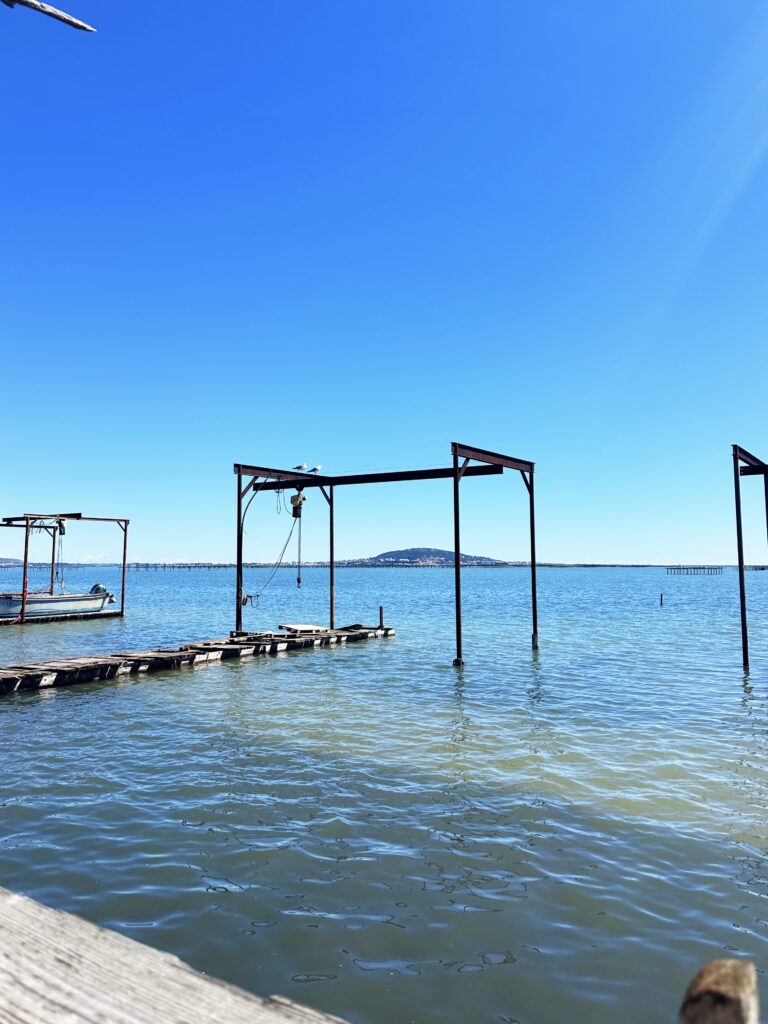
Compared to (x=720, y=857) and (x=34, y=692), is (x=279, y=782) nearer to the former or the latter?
(x=720, y=857)

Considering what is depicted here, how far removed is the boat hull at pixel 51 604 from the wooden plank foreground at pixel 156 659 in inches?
719

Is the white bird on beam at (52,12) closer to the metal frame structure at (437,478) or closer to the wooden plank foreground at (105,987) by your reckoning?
the wooden plank foreground at (105,987)

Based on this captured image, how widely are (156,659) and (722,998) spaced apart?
20816 mm

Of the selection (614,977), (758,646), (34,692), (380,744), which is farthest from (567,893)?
(758,646)

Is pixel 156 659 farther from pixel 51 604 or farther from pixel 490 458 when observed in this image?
pixel 51 604

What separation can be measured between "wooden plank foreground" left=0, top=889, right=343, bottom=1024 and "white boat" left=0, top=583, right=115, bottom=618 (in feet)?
133

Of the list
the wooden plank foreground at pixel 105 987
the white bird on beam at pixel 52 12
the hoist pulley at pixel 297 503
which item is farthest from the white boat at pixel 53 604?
the wooden plank foreground at pixel 105 987

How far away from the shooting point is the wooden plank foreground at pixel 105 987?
229cm

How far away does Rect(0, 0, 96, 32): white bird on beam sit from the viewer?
5559 millimetres

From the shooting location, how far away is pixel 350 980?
5031 mm

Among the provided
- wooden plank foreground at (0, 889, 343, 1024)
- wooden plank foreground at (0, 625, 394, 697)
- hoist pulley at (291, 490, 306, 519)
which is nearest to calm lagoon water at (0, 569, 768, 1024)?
wooden plank foreground at (0, 625, 394, 697)

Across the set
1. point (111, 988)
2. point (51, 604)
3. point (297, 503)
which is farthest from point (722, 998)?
point (51, 604)

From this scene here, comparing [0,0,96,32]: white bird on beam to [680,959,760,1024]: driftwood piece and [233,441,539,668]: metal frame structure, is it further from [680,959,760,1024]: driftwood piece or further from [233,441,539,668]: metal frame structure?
[233,441,539,668]: metal frame structure

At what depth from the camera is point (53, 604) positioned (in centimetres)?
4109
